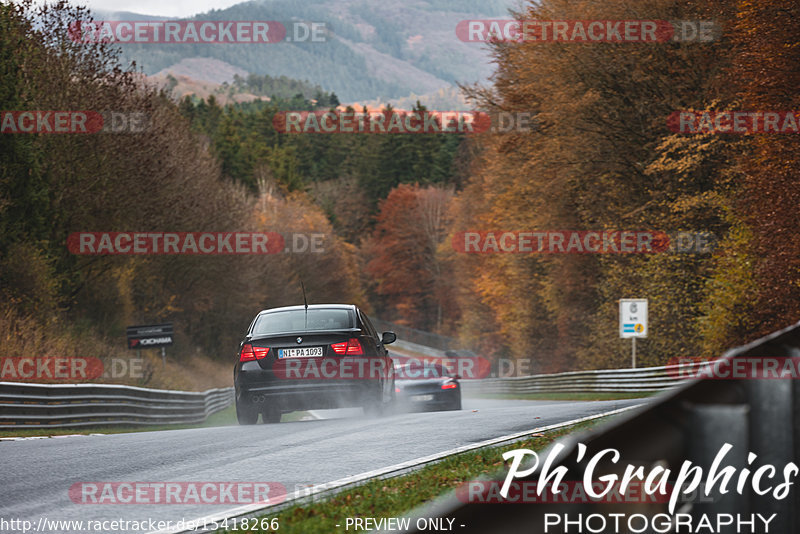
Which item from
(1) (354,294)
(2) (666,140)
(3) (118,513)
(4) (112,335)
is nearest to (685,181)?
(2) (666,140)

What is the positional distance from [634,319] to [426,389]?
8266 mm

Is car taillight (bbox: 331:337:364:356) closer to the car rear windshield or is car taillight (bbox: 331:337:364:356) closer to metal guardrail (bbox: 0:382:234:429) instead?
the car rear windshield

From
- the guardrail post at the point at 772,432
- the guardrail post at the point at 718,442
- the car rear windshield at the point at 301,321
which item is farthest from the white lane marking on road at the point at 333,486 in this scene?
the guardrail post at the point at 718,442

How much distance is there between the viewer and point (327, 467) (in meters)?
9.41

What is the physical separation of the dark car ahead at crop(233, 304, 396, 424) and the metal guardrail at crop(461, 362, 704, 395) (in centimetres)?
1034

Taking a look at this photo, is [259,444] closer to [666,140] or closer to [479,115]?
[666,140]

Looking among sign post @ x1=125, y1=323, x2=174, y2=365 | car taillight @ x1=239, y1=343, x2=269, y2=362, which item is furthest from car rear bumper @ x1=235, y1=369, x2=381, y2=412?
sign post @ x1=125, y1=323, x2=174, y2=365

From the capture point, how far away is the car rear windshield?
578 inches

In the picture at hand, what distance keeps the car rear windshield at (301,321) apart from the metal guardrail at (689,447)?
12228mm

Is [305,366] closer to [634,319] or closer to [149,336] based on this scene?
[634,319]

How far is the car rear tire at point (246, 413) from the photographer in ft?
48.3

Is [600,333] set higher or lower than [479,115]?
lower

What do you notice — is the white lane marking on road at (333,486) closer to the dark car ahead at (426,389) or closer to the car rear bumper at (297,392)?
the car rear bumper at (297,392)

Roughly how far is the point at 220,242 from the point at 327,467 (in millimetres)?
43670
